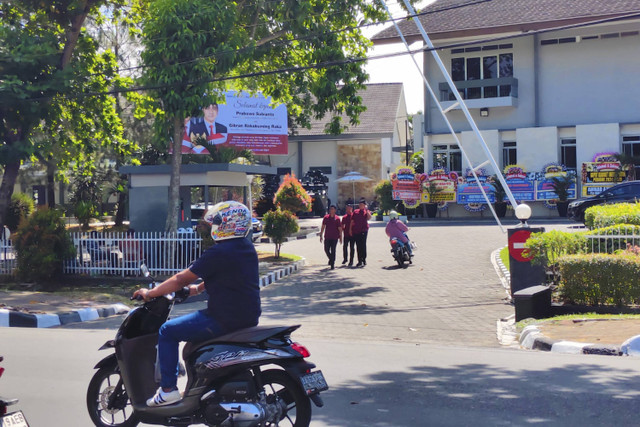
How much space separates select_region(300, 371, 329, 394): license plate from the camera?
4.98 m

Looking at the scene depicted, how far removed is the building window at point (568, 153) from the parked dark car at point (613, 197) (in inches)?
264

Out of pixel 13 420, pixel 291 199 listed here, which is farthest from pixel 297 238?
pixel 13 420

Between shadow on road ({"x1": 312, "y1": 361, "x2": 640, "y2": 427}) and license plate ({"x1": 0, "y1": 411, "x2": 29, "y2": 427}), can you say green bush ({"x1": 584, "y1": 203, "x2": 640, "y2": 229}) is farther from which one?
license plate ({"x1": 0, "y1": 411, "x2": 29, "y2": 427})

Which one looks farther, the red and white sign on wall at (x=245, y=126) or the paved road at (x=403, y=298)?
the red and white sign on wall at (x=245, y=126)

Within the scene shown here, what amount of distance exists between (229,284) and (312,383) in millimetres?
905

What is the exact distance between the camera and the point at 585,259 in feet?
37.3

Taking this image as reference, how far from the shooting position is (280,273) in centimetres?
1794

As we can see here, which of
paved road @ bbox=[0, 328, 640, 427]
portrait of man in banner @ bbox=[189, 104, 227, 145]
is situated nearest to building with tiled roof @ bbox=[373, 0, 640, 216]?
portrait of man in banner @ bbox=[189, 104, 227, 145]

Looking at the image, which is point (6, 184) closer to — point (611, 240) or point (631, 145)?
point (611, 240)

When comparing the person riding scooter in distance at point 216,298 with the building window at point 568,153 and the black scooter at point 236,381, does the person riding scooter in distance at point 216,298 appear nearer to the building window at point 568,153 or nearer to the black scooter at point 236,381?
the black scooter at point 236,381

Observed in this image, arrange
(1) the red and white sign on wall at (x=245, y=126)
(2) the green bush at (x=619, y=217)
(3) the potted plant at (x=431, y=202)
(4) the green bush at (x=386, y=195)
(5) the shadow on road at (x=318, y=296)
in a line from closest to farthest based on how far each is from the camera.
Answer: (5) the shadow on road at (x=318, y=296) < (2) the green bush at (x=619, y=217) < (4) the green bush at (x=386, y=195) < (3) the potted plant at (x=431, y=202) < (1) the red and white sign on wall at (x=245, y=126)

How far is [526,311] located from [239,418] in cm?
727

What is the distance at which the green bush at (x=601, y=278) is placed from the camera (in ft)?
36.7

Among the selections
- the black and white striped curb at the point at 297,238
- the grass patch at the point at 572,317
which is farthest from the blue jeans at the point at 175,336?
the black and white striped curb at the point at 297,238
